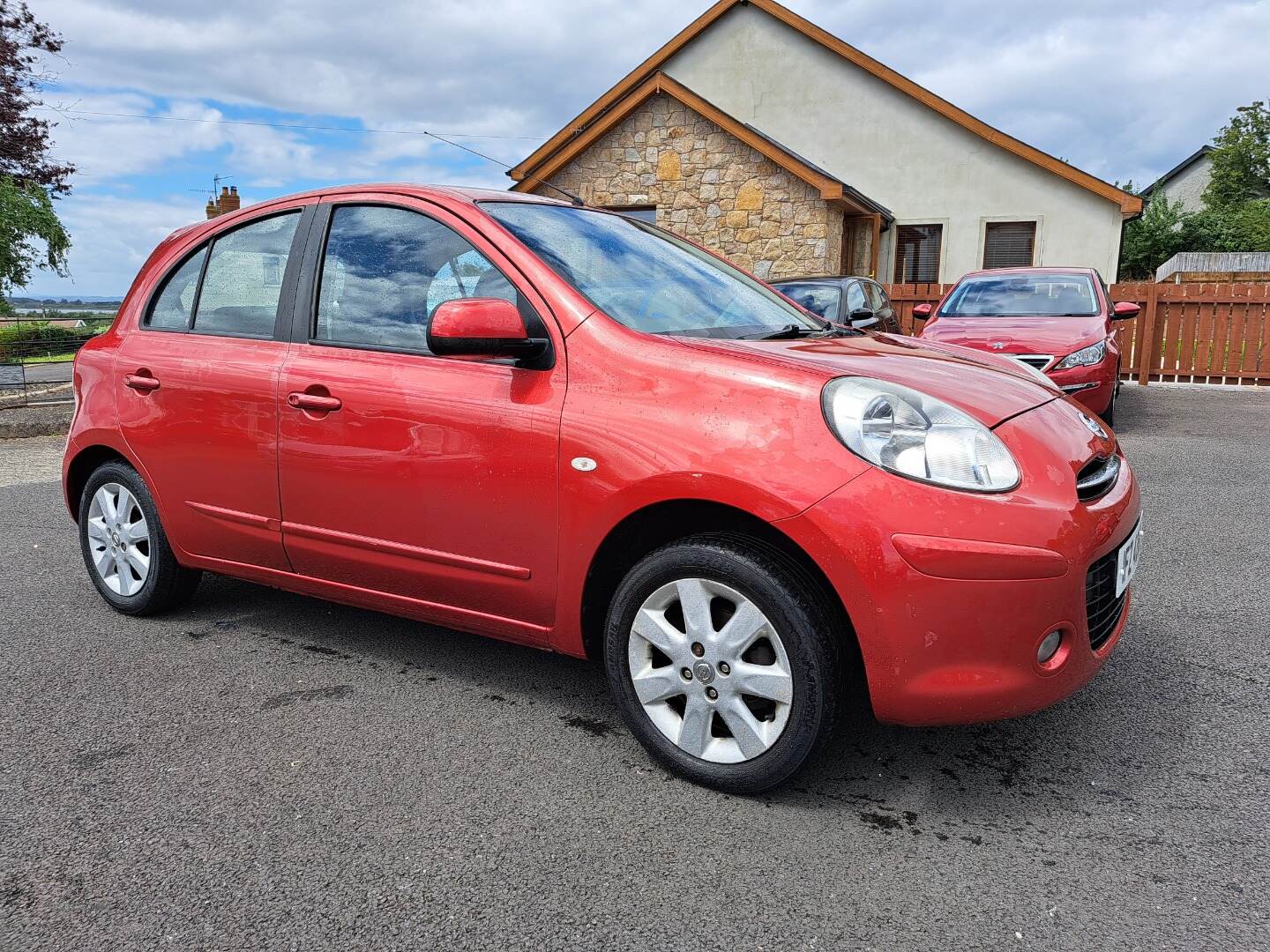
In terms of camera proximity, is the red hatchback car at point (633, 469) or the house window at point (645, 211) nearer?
the red hatchback car at point (633, 469)

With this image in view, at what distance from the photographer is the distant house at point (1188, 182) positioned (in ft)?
184

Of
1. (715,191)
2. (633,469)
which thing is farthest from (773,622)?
(715,191)

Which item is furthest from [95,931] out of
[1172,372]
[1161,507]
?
[1172,372]

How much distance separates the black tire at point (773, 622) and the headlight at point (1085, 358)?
268 inches

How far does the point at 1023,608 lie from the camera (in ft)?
7.64

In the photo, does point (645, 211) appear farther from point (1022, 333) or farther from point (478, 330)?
point (478, 330)

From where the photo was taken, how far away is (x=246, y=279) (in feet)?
12.2

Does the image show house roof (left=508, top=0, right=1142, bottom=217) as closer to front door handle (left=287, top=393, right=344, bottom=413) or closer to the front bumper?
front door handle (left=287, top=393, right=344, bottom=413)

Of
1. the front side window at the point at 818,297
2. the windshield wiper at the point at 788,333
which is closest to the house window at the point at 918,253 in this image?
the front side window at the point at 818,297

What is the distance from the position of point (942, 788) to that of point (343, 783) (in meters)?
1.65

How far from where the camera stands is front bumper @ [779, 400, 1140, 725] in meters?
2.30

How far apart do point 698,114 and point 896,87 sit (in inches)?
186

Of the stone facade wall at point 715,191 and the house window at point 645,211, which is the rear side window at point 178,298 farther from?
the house window at point 645,211

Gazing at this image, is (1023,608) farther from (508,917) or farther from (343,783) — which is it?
(343,783)
